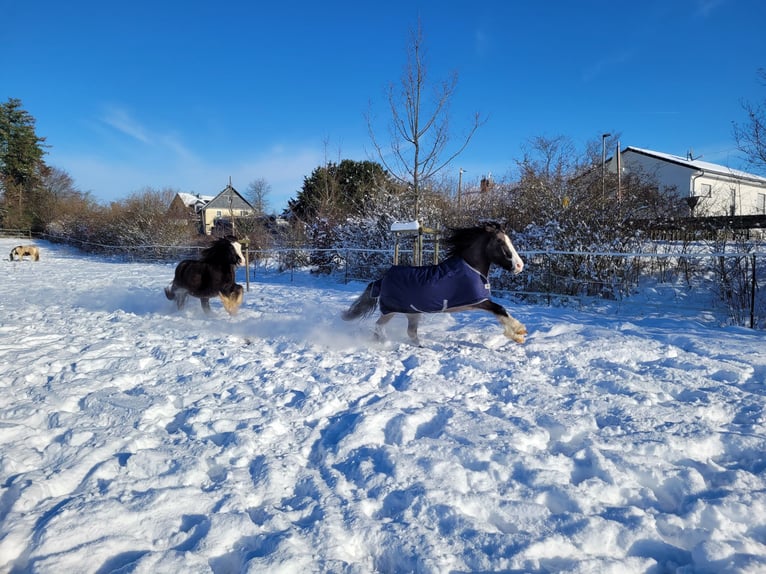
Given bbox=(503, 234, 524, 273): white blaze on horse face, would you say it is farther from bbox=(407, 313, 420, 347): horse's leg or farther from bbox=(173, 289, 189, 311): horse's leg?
bbox=(173, 289, 189, 311): horse's leg

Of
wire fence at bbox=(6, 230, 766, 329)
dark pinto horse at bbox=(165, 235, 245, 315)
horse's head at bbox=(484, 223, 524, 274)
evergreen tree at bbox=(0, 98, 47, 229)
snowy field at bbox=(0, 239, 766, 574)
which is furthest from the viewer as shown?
evergreen tree at bbox=(0, 98, 47, 229)

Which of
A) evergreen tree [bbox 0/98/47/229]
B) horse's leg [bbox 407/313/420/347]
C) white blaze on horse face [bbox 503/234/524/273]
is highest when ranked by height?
evergreen tree [bbox 0/98/47/229]

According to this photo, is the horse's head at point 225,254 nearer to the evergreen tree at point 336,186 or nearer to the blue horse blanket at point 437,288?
the blue horse blanket at point 437,288

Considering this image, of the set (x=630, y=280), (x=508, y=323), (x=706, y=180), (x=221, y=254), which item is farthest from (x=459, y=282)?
(x=706, y=180)

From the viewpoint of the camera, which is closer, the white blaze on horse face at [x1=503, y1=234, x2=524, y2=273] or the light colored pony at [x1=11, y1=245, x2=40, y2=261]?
the white blaze on horse face at [x1=503, y1=234, x2=524, y2=273]

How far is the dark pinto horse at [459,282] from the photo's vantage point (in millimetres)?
4871

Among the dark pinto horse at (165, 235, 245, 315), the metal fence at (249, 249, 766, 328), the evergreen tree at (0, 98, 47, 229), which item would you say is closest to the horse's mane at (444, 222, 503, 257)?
the metal fence at (249, 249, 766, 328)

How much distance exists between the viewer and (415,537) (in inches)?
73.9

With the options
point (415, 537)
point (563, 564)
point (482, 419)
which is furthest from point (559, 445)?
point (415, 537)

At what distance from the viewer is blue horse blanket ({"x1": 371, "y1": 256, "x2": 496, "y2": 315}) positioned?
486 cm

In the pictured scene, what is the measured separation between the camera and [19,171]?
45.4m

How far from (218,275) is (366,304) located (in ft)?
9.23

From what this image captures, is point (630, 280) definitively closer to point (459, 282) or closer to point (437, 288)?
point (459, 282)

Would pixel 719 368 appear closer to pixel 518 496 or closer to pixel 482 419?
pixel 482 419
